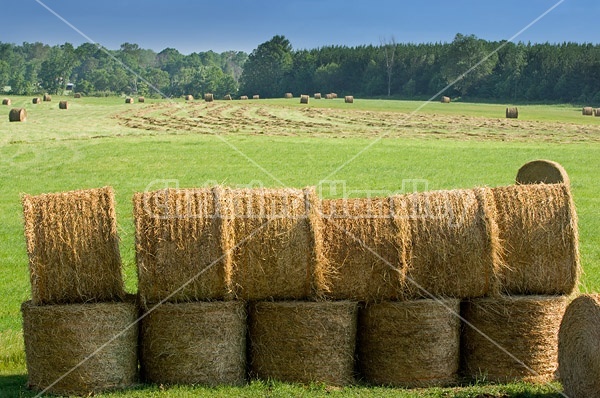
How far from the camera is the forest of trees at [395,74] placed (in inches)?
3580

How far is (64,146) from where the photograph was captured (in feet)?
108

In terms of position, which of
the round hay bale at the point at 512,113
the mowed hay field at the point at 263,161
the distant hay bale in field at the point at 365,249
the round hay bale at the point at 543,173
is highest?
the round hay bale at the point at 543,173

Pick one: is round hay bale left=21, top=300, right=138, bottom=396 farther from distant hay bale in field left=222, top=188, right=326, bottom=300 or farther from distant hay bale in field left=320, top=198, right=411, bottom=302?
distant hay bale in field left=320, top=198, right=411, bottom=302

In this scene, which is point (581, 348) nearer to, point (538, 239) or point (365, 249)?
point (538, 239)

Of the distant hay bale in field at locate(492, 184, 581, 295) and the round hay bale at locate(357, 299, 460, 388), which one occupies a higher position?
the distant hay bale in field at locate(492, 184, 581, 295)

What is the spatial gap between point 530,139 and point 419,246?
31740mm

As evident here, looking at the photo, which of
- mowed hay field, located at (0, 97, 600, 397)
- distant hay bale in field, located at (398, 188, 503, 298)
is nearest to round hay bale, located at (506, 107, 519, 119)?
mowed hay field, located at (0, 97, 600, 397)

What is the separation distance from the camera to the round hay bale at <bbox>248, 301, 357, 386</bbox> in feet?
26.8

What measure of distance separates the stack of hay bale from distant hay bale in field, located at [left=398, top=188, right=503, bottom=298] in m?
2.84

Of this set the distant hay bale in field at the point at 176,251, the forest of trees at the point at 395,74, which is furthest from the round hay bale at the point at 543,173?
the forest of trees at the point at 395,74

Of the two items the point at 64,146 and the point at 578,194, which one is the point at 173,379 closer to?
the point at 578,194

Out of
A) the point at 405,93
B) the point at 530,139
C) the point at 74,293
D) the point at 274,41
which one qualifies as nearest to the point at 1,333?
the point at 74,293

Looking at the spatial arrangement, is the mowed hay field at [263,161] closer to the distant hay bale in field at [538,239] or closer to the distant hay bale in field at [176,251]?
the distant hay bale in field at [538,239]

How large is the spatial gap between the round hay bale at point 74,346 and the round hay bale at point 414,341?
2528mm
